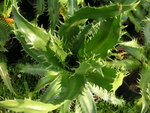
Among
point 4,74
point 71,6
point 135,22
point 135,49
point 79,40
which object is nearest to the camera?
point 79,40

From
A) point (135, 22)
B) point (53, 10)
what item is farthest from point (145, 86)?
point (53, 10)

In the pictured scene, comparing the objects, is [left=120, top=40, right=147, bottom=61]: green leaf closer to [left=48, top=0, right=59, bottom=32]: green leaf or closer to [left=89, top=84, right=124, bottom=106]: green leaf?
[left=89, top=84, right=124, bottom=106]: green leaf

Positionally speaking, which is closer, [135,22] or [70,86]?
[70,86]

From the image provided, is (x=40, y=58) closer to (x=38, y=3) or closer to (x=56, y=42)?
(x=56, y=42)

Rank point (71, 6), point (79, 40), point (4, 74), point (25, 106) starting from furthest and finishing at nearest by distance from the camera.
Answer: point (4, 74) → point (71, 6) → point (79, 40) → point (25, 106)

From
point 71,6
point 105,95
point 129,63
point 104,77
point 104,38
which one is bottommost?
point 105,95

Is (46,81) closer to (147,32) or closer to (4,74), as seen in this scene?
(4,74)

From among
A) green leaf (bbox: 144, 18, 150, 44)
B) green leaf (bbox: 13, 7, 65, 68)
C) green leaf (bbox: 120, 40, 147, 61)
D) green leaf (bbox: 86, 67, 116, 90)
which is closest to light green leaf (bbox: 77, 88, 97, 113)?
green leaf (bbox: 86, 67, 116, 90)

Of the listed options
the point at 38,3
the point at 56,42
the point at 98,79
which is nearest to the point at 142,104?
the point at 98,79

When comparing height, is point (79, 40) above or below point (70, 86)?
above
